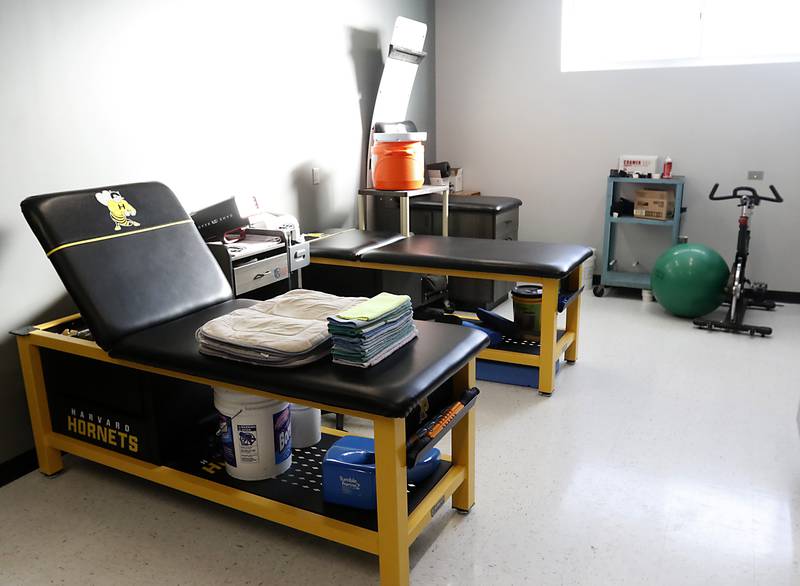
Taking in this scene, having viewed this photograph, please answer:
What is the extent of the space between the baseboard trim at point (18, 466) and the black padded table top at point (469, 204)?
9.49ft

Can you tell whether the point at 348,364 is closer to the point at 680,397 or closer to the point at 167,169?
the point at 167,169

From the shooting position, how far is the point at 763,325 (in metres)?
4.38

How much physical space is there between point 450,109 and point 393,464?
4.39m

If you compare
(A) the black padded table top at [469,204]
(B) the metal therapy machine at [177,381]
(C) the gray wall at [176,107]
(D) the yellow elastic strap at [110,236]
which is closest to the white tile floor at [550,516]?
(B) the metal therapy machine at [177,381]

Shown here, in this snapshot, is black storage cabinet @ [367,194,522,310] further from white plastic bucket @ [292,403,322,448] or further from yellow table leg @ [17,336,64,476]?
yellow table leg @ [17,336,64,476]

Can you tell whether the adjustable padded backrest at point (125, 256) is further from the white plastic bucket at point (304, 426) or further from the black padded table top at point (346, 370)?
the white plastic bucket at point (304, 426)

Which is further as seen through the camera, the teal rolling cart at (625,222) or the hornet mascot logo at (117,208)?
the teal rolling cart at (625,222)

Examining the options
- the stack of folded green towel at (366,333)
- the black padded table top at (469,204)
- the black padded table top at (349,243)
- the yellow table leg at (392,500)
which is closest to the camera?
the yellow table leg at (392,500)

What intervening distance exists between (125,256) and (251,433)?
31.3 inches

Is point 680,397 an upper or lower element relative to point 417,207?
lower

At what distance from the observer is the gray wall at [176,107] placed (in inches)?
102

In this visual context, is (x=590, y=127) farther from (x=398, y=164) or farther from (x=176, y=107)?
(x=176, y=107)

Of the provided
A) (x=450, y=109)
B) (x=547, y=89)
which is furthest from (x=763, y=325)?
(x=450, y=109)

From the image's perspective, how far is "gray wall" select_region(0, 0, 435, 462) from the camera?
2.59m
